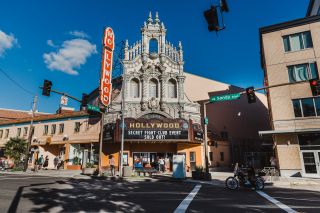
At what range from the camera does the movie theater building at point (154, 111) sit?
85.9 feet

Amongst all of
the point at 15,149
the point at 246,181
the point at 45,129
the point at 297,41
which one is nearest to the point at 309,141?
the point at 297,41

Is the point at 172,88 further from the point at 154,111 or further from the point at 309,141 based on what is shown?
the point at 309,141

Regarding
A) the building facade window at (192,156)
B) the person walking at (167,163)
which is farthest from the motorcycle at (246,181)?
the building facade window at (192,156)

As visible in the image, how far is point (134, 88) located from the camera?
29.6m

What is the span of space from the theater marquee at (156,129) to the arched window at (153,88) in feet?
13.9

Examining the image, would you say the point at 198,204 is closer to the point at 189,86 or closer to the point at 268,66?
the point at 268,66

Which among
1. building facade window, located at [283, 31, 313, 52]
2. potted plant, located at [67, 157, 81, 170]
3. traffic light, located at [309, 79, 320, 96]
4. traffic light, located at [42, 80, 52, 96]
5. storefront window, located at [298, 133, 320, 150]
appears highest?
building facade window, located at [283, 31, 313, 52]

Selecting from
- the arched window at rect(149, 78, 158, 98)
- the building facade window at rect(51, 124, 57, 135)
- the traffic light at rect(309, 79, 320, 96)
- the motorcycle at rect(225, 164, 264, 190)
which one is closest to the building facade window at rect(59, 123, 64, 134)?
the building facade window at rect(51, 124, 57, 135)

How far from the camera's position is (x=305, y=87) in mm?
22844

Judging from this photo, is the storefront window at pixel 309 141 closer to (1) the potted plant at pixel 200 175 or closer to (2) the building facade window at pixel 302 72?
(2) the building facade window at pixel 302 72

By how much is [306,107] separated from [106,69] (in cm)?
2106

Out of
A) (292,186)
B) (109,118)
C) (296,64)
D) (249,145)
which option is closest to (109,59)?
(109,118)

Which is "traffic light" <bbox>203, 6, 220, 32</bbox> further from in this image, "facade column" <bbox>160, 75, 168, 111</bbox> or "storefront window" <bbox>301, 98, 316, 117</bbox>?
"facade column" <bbox>160, 75, 168, 111</bbox>

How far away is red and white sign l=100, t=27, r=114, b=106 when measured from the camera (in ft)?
88.6
